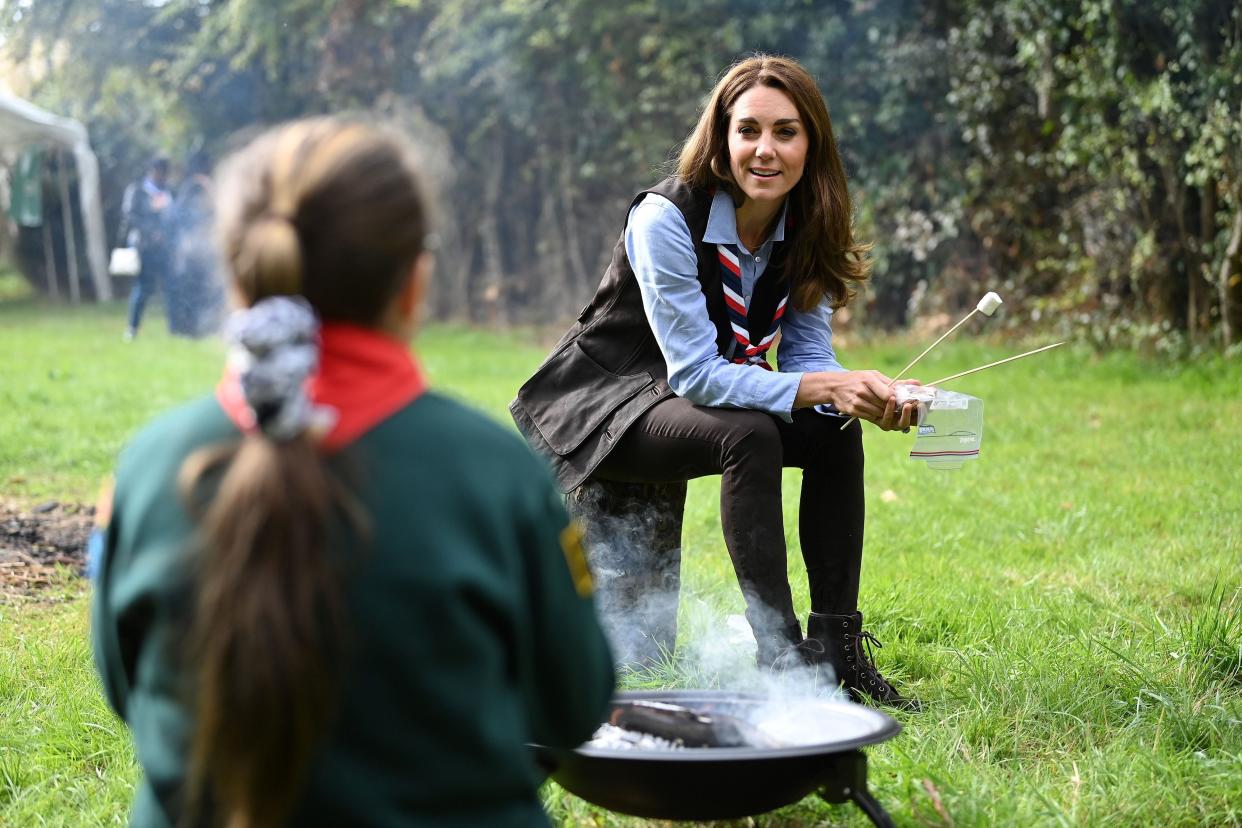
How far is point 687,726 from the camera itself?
88.6 inches

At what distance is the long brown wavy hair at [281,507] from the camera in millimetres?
1314

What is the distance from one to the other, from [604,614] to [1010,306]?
297 inches

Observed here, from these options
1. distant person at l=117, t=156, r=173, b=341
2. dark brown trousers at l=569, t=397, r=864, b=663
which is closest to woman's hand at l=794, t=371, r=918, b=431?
dark brown trousers at l=569, t=397, r=864, b=663

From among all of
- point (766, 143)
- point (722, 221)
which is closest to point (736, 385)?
point (722, 221)

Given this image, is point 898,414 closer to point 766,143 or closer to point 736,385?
point 736,385

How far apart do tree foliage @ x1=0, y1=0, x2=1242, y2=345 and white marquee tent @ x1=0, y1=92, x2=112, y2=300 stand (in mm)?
880

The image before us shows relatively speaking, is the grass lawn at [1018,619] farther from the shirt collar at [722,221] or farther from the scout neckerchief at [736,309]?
the shirt collar at [722,221]

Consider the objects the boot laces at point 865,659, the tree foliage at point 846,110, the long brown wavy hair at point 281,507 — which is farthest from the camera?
the tree foliage at point 846,110

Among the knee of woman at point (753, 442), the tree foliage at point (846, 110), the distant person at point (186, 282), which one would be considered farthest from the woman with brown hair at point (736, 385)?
the distant person at point (186, 282)

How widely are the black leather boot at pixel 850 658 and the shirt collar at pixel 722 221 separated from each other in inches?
37.2

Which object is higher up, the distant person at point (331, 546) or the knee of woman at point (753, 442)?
the distant person at point (331, 546)

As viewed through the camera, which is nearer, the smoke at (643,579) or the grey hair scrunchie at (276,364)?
the grey hair scrunchie at (276,364)

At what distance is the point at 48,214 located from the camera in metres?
20.5

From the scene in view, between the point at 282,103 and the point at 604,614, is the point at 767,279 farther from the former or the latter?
the point at 282,103
